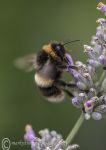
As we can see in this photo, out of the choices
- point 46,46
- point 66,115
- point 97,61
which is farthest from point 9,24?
point 97,61

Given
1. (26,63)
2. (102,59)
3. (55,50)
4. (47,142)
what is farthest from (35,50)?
(102,59)

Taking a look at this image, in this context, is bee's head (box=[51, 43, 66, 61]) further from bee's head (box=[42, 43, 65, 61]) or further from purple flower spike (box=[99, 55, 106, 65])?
purple flower spike (box=[99, 55, 106, 65])

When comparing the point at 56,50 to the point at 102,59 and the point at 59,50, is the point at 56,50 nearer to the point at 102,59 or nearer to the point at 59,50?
the point at 59,50

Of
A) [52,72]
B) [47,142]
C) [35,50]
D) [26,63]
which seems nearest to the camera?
[47,142]

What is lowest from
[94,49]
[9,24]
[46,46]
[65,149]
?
[65,149]

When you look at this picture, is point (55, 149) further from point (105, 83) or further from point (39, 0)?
point (39, 0)

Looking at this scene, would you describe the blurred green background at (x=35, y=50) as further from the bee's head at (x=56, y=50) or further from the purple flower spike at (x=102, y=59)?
the purple flower spike at (x=102, y=59)
